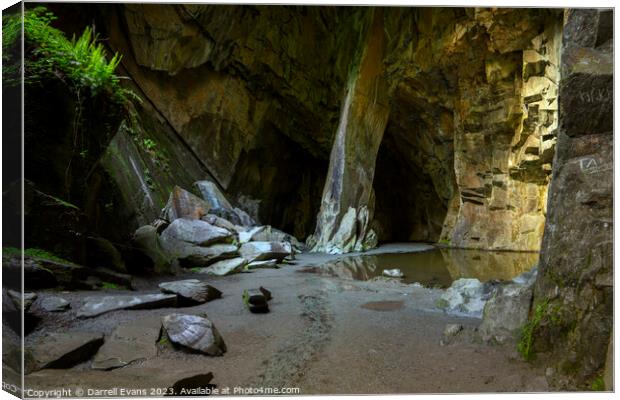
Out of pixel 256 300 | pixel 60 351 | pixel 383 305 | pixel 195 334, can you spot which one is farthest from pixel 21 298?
pixel 383 305

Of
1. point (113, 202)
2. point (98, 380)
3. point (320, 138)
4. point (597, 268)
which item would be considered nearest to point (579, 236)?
point (597, 268)

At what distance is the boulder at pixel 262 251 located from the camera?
16.6 feet

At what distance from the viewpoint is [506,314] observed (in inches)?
103

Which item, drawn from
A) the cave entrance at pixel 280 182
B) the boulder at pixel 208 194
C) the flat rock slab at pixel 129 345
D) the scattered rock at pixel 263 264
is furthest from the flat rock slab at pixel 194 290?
the cave entrance at pixel 280 182

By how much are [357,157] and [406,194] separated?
738cm

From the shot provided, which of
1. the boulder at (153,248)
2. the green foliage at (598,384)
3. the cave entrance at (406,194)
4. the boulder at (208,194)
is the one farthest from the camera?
the cave entrance at (406,194)

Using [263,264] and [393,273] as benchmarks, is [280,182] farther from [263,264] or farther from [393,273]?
[263,264]

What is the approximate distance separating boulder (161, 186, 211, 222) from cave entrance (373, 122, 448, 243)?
1130 centimetres

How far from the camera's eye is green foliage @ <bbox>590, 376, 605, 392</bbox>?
2125mm

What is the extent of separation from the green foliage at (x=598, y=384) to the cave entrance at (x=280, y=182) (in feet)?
30.6

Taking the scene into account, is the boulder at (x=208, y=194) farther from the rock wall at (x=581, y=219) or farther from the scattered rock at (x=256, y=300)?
the rock wall at (x=581, y=219)

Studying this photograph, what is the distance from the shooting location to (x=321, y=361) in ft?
7.80

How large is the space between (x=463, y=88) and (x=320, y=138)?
525cm

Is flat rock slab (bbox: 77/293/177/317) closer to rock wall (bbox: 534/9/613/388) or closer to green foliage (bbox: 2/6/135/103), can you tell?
green foliage (bbox: 2/6/135/103)
